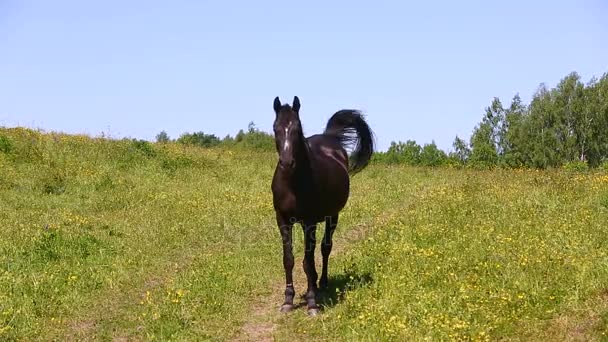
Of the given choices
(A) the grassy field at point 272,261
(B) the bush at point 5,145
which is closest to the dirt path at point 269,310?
(A) the grassy field at point 272,261

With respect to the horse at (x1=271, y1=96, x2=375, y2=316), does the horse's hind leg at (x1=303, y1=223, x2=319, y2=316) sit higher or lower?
lower

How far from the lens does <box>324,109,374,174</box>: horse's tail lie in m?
13.1

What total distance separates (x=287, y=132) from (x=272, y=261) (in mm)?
4969

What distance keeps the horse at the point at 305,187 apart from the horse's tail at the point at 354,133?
1072 mm

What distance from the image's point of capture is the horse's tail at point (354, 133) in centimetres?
1308

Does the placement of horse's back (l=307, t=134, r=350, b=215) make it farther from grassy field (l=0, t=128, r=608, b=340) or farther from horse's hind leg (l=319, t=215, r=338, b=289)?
grassy field (l=0, t=128, r=608, b=340)

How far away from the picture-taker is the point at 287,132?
8.42m

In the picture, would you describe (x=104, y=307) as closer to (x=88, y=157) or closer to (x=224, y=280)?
(x=224, y=280)

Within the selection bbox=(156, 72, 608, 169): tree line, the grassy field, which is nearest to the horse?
the grassy field

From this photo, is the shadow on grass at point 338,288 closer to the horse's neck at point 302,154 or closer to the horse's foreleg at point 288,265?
the horse's foreleg at point 288,265

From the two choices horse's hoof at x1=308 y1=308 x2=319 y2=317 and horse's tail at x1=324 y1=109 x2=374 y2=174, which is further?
horse's tail at x1=324 y1=109 x2=374 y2=174

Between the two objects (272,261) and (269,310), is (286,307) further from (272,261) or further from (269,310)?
(272,261)

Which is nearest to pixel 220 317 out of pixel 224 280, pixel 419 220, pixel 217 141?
pixel 224 280

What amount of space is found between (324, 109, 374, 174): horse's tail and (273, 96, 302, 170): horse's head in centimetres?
406
